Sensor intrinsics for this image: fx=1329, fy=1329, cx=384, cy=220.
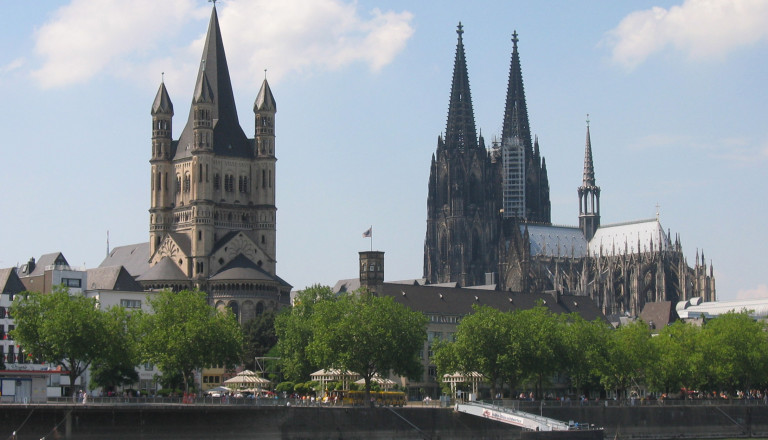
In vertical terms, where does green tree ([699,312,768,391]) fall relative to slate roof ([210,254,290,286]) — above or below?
below

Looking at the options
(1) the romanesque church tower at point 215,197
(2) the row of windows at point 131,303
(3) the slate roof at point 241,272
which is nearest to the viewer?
(2) the row of windows at point 131,303

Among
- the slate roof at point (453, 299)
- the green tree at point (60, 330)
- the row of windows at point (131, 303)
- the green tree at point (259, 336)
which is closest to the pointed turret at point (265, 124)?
the green tree at point (259, 336)

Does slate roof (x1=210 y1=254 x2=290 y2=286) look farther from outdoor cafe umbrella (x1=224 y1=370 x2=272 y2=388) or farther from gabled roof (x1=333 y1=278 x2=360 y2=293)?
outdoor cafe umbrella (x1=224 y1=370 x2=272 y2=388)

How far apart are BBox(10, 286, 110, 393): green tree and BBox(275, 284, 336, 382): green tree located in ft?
72.5

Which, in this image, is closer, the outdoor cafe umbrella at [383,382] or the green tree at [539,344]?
the green tree at [539,344]

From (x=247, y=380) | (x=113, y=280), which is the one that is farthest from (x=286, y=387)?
(x=113, y=280)

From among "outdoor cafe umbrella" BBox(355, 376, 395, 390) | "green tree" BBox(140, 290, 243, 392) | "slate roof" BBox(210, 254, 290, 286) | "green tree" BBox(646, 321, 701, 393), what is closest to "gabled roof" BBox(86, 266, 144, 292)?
"slate roof" BBox(210, 254, 290, 286)

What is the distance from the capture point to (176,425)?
84.1 m

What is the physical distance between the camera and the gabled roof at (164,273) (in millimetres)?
158125

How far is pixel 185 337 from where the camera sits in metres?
101

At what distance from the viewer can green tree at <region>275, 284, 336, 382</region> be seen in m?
120

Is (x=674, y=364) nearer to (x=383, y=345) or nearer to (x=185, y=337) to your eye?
(x=383, y=345)

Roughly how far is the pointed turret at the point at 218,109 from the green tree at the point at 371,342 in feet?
198

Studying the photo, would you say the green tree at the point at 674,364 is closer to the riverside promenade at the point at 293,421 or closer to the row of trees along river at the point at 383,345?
the row of trees along river at the point at 383,345
